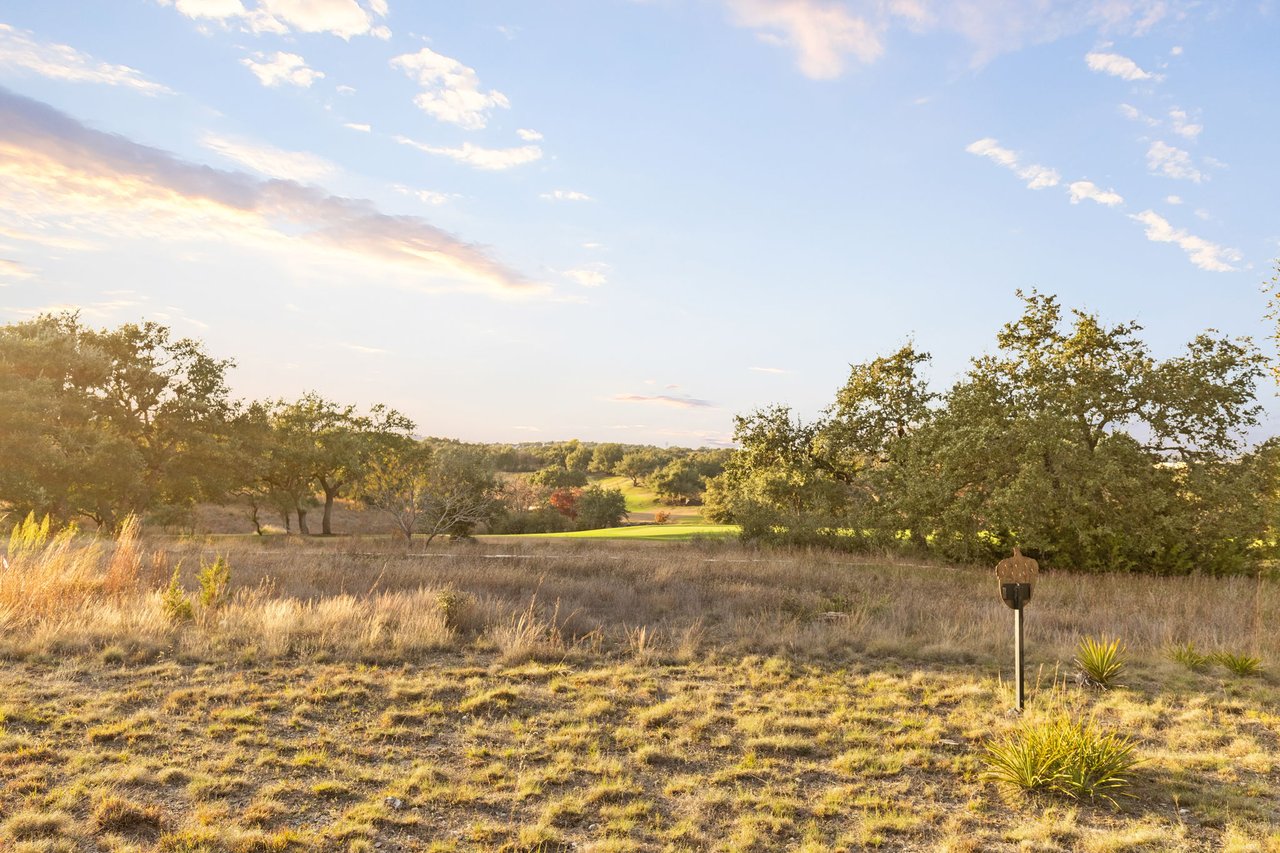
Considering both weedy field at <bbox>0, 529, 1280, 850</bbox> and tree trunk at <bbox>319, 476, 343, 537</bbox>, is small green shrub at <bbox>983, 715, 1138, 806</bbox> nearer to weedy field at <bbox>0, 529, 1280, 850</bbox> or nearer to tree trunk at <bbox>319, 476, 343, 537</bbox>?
weedy field at <bbox>0, 529, 1280, 850</bbox>

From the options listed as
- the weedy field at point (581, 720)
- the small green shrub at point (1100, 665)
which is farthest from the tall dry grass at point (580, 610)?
the small green shrub at point (1100, 665)

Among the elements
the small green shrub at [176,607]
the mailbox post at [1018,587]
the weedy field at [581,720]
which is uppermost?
the mailbox post at [1018,587]

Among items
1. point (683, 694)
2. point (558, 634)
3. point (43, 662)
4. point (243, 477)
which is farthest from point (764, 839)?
point (243, 477)

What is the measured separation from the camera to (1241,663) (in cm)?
1020

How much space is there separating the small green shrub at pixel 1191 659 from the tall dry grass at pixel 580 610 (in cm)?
65

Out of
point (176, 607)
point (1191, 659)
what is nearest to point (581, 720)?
point (176, 607)

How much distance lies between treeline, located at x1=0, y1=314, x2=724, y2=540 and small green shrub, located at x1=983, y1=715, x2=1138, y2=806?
70.3ft

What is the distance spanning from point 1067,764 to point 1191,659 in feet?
19.2

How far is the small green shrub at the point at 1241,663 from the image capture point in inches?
400

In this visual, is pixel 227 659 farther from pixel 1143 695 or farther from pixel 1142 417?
pixel 1142 417

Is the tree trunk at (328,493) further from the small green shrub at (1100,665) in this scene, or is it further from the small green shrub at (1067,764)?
the small green shrub at (1067,764)

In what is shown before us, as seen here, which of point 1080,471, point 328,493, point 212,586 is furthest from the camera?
point 328,493

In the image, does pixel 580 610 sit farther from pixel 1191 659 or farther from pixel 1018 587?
pixel 1191 659

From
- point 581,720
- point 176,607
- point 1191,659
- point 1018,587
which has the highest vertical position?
point 1018,587
